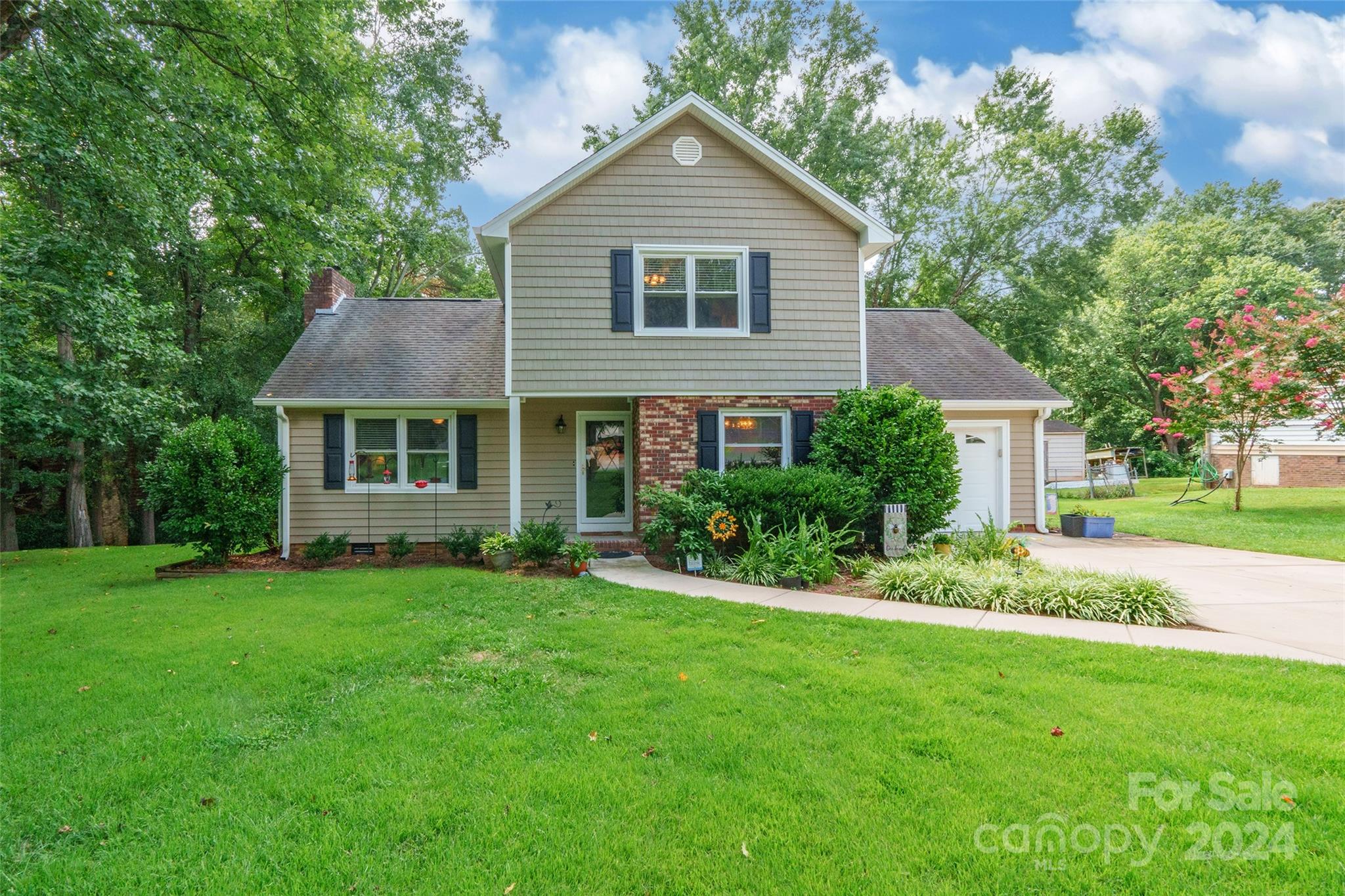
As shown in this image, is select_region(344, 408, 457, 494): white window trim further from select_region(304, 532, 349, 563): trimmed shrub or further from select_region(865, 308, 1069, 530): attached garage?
select_region(865, 308, 1069, 530): attached garage

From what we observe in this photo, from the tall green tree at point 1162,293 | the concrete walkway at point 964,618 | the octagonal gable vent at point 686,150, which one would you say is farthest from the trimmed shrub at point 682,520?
the tall green tree at point 1162,293

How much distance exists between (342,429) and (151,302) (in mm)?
8750

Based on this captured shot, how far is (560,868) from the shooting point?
7.18ft

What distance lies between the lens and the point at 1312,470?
59.0ft

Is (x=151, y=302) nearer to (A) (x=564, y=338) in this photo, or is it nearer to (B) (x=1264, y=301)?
(A) (x=564, y=338)

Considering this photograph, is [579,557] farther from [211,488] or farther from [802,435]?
[211,488]

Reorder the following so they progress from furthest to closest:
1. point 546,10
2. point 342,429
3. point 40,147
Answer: point 546,10, point 342,429, point 40,147

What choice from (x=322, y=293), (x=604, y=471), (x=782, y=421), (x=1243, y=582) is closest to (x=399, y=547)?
(x=604, y=471)

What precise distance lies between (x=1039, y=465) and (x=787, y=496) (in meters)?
6.29

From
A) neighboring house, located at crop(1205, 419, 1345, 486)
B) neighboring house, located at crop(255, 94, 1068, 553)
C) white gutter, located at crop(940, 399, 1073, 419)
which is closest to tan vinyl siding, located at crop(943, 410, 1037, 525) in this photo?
white gutter, located at crop(940, 399, 1073, 419)

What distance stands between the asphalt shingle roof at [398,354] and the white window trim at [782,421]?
3.76 metres

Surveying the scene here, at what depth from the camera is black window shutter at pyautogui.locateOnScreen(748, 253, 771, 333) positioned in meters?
9.05

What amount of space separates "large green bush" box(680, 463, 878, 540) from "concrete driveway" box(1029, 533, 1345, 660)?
287cm

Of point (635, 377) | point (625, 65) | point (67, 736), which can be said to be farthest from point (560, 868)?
point (625, 65)
